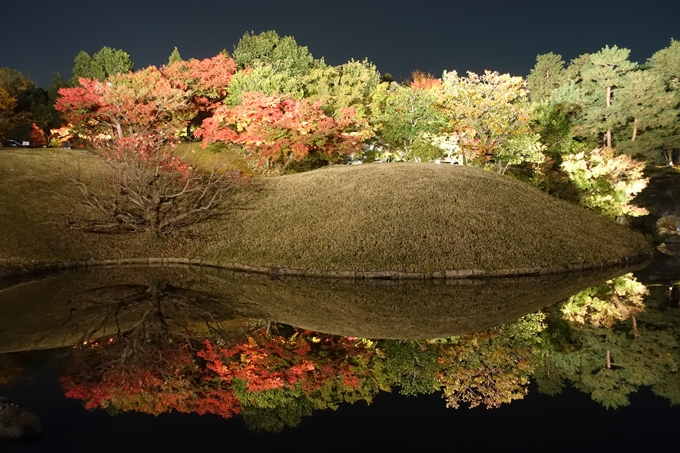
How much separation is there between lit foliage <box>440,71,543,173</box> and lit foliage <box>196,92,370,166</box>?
5865mm

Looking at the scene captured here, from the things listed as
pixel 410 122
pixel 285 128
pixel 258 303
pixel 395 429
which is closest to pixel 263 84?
pixel 285 128

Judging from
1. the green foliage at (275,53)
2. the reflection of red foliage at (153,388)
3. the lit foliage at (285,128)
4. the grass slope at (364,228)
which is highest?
the green foliage at (275,53)

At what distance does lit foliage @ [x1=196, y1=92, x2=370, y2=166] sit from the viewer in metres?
28.6

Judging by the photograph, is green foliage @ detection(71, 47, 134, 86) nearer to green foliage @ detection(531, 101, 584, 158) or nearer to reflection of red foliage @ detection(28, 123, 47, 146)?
reflection of red foliage @ detection(28, 123, 47, 146)

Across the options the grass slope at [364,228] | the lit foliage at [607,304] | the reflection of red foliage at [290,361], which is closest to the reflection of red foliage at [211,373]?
the reflection of red foliage at [290,361]

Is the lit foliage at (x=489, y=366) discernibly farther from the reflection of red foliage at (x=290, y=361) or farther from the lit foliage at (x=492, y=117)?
the lit foliage at (x=492, y=117)

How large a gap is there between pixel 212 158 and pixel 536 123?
2083 cm

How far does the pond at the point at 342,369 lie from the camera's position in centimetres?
653

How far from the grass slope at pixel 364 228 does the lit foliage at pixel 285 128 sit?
12.0ft

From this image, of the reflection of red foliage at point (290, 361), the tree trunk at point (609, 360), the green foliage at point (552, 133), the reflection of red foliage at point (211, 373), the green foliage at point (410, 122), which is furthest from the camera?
the green foliage at point (552, 133)

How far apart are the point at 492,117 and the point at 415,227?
12.9 m

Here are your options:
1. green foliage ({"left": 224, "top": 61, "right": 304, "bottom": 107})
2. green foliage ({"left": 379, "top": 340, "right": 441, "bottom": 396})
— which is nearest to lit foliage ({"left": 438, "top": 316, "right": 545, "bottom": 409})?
green foliage ({"left": 379, "top": 340, "right": 441, "bottom": 396})

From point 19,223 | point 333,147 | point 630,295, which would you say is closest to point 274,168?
point 333,147

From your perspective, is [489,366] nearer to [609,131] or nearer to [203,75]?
[203,75]
